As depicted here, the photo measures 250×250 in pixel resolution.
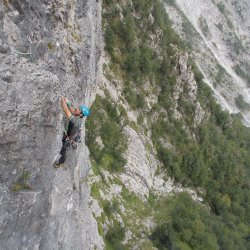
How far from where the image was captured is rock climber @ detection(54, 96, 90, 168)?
48.1 ft

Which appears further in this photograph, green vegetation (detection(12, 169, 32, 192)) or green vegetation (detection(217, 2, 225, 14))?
green vegetation (detection(217, 2, 225, 14))

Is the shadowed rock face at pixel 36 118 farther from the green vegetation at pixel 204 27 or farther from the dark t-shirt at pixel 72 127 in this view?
the green vegetation at pixel 204 27

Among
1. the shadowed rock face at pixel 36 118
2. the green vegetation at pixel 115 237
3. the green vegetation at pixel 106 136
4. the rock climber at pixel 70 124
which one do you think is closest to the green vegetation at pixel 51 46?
the shadowed rock face at pixel 36 118

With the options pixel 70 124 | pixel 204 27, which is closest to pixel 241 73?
pixel 204 27

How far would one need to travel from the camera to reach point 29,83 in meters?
13.5

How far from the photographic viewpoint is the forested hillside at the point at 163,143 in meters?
36.9

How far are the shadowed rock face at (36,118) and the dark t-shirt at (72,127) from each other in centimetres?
42

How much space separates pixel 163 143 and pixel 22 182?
114ft

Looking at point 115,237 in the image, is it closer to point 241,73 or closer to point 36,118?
point 36,118

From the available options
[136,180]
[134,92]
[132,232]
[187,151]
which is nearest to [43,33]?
[132,232]

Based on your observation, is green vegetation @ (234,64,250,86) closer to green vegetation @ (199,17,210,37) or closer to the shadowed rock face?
green vegetation @ (199,17,210,37)

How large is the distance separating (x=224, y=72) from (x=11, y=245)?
85.7 m

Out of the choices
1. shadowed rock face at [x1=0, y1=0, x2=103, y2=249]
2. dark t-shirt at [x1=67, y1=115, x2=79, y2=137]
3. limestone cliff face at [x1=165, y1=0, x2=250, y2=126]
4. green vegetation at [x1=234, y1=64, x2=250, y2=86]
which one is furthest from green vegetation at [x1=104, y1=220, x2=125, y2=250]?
green vegetation at [x1=234, y1=64, x2=250, y2=86]

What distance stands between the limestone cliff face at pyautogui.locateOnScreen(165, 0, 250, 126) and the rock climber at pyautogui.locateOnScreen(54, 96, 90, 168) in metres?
67.4
